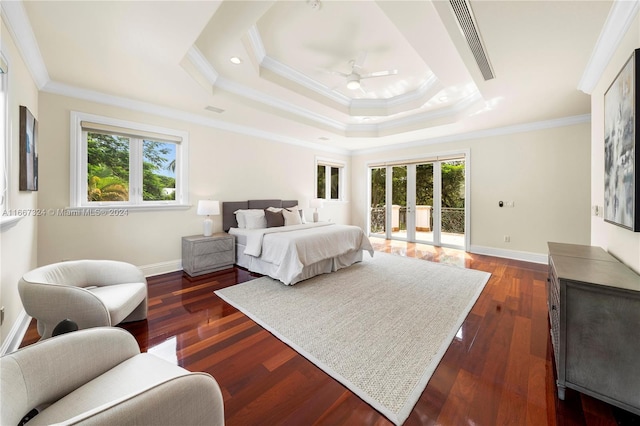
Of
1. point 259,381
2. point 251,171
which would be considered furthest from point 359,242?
point 259,381

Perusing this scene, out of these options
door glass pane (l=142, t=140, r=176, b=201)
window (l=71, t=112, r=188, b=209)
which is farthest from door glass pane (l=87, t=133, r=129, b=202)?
door glass pane (l=142, t=140, r=176, b=201)

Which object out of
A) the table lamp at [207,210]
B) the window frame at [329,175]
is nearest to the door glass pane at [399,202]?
the window frame at [329,175]

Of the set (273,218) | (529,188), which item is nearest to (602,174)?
(529,188)

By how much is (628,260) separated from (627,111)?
1.06m

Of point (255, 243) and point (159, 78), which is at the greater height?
point (159, 78)

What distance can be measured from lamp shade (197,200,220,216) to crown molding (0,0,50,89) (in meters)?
2.19

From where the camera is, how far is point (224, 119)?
4.45 m

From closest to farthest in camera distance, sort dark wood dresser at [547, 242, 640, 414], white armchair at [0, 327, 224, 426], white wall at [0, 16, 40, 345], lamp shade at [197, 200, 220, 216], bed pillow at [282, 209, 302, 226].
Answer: white armchair at [0, 327, 224, 426]
dark wood dresser at [547, 242, 640, 414]
white wall at [0, 16, 40, 345]
lamp shade at [197, 200, 220, 216]
bed pillow at [282, 209, 302, 226]

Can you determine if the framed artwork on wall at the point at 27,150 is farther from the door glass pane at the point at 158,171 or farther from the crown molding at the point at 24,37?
the door glass pane at the point at 158,171

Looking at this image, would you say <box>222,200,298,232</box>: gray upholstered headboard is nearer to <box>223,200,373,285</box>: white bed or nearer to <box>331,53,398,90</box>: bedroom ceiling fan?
<box>223,200,373,285</box>: white bed

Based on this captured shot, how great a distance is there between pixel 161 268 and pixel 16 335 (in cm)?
185

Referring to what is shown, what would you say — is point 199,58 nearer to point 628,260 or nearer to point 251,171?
point 251,171

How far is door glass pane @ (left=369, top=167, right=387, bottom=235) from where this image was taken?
22.9ft

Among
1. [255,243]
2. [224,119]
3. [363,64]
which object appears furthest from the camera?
[224,119]
